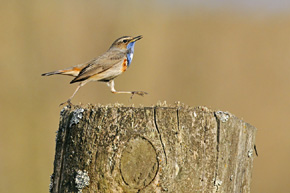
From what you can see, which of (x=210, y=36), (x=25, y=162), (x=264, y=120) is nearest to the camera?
(x=25, y=162)

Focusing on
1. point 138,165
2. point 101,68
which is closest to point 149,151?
point 138,165

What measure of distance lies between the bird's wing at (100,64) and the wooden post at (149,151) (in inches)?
107

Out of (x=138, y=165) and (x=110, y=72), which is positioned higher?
(x=110, y=72)

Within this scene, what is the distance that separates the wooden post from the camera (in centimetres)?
327

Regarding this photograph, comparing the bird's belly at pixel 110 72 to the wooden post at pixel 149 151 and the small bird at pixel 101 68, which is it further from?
the wooden post at pixel 149 151

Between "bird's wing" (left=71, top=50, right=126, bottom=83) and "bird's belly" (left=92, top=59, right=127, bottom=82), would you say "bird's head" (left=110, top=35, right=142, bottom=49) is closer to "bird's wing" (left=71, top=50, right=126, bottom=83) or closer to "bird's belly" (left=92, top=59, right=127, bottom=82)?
"bird's wing" (left=71, top=50, right=126, bottom=83)

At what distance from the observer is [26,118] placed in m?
9.59

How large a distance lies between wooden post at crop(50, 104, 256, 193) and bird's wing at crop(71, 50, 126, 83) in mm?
2715

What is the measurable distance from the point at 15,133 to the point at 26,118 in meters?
0.36

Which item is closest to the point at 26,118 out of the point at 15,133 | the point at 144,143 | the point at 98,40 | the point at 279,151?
the point at 15,133

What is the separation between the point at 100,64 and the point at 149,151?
3.30 meters

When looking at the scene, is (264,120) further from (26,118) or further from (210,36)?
(26,118)

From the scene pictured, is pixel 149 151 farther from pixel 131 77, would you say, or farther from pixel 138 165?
pixel 131 77

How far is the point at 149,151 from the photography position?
10.8 feet
